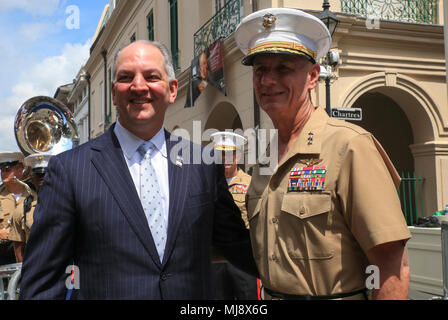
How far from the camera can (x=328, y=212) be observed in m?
2.00

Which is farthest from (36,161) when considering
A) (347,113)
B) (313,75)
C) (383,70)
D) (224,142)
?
(383,70)

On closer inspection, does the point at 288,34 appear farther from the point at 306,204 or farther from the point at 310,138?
the point at 306,204

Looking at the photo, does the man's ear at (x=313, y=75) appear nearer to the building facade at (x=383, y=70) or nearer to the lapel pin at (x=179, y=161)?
the lapel pin at (x=179, y=161)

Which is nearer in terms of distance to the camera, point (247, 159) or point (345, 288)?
point (345, 288)

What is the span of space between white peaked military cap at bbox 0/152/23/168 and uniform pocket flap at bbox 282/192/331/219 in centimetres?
646

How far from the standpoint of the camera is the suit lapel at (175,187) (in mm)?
2119

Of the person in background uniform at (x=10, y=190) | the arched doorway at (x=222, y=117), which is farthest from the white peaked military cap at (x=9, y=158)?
the arched doorway at (x=222, y=117)

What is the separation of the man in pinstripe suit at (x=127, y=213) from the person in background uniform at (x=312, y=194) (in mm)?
396

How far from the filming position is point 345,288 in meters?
1.96

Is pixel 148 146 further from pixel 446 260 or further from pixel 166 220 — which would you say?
pixel 446 260

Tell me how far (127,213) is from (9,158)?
6123 millimetres

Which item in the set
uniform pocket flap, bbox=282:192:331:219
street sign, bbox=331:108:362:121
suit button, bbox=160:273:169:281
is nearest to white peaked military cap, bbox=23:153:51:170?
suit button, bbox=160:273:169:281

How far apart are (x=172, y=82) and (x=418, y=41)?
906cm
